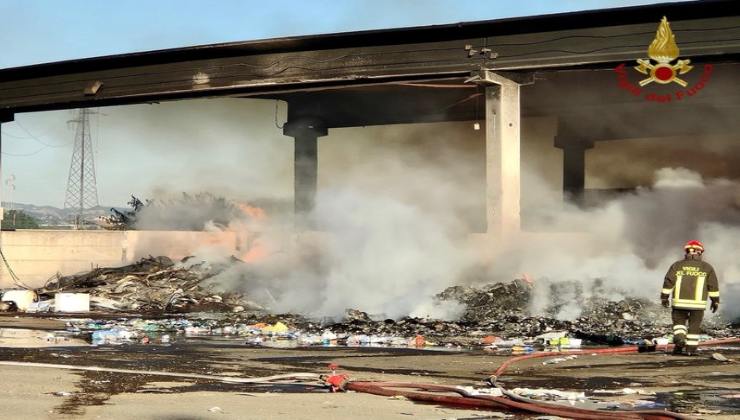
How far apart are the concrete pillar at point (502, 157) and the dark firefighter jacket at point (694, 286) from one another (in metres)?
8.77

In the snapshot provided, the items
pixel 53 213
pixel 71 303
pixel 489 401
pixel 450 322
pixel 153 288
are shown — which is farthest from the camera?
pixel 53 213

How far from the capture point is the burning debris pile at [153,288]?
25.1 meters

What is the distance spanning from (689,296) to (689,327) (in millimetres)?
440

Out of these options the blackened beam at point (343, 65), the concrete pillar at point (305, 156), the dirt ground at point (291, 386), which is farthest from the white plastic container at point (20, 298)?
the concrete pillar at point (305, 156)

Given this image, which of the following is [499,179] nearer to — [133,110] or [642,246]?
[642,246]

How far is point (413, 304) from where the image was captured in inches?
808

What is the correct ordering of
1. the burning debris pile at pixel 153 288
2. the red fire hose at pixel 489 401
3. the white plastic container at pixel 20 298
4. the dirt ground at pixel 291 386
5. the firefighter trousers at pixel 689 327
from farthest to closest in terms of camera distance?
the burning debris pile at pixel 153 288 → the white plastic container at pixel 20 298 → the firefighter trousers at pixel 689 327 → the dirt ground at pixel 291 386 → the red fire hose at pixel 489 401

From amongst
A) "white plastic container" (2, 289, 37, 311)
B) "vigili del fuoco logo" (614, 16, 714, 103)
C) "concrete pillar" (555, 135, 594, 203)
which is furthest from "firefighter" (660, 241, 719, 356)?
"concrete pillar" (555, 135, 594, 203)

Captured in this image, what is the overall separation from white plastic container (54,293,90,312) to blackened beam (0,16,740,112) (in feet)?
21.2

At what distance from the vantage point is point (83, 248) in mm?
33031

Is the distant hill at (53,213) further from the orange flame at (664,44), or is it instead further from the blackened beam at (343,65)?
the orange flame at (664,44)

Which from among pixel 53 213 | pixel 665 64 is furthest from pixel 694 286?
pixel 53 213

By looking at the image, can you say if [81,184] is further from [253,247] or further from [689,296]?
[689,296]

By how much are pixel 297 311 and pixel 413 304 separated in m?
3.06
